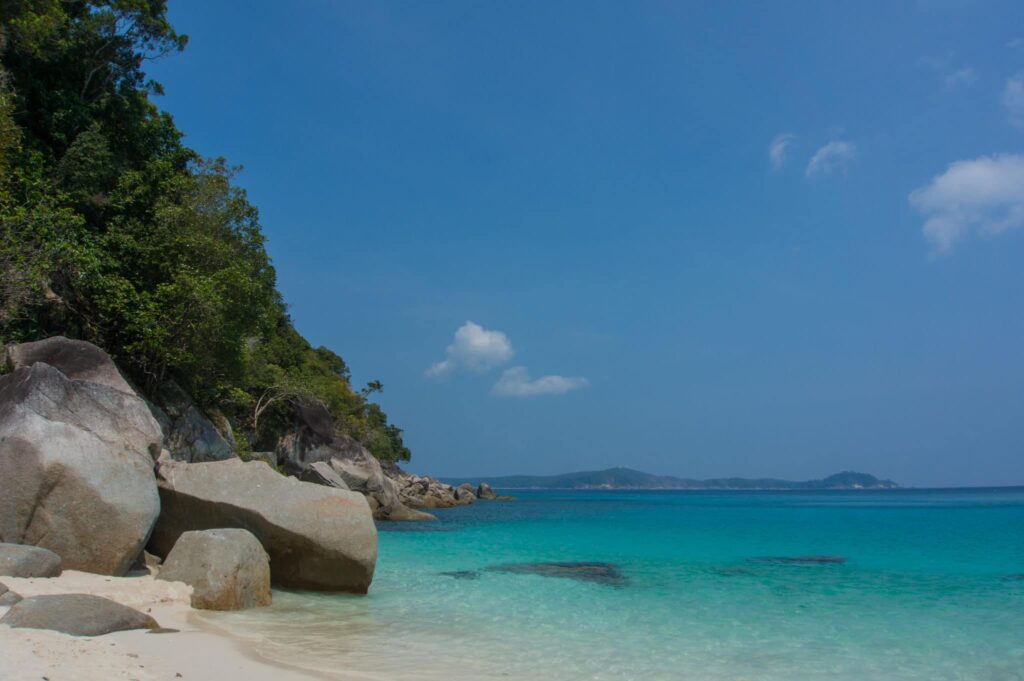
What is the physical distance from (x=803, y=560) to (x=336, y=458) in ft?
72.6

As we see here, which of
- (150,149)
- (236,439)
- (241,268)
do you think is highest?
(150,149)

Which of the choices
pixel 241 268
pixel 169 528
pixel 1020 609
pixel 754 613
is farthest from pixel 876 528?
pixel 169 528

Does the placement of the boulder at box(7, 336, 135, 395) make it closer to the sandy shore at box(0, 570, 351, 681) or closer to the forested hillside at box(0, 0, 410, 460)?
the forested hillside at box(0, 0, 410, 460)

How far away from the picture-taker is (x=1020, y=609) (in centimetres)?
1253

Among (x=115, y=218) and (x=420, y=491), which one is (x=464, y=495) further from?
(x=115, y=218)

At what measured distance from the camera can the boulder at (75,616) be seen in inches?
259

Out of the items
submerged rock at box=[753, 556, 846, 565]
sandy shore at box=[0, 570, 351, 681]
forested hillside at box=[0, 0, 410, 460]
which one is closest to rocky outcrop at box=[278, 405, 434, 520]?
forested hillside at box=[0, 0, 410, 460]

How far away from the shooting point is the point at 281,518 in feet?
35.3

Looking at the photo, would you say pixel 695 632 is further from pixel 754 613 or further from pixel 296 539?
pixel 296 539

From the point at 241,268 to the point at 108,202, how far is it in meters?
3.46

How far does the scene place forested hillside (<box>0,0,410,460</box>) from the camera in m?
15.0

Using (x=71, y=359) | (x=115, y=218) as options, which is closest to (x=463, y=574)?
(x=71, y=359)

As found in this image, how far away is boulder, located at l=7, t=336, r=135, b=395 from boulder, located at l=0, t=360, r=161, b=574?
170 centimetres

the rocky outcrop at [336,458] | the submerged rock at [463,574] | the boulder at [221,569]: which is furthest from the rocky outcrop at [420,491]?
the boulder at [221,569]
